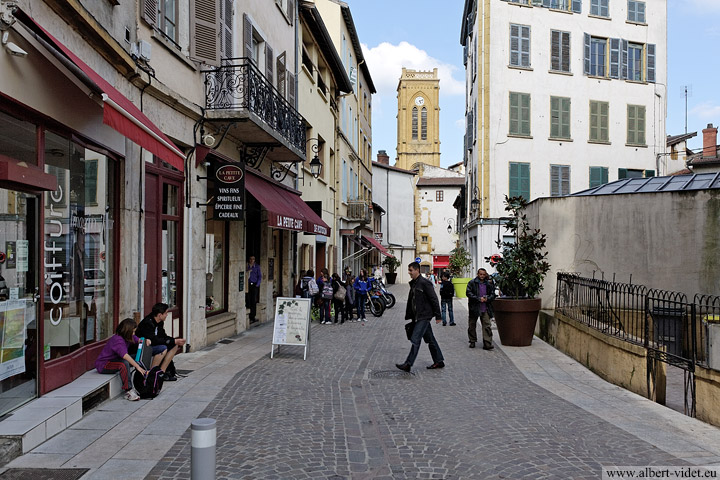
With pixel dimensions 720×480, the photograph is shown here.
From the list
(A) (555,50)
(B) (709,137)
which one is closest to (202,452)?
(A) (555,50)

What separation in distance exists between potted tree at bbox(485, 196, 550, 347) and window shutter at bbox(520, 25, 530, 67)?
57.6 ft

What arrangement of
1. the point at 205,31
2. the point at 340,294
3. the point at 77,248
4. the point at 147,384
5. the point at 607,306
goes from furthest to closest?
1. the point at 340,294
2. the point at 205,31
3. the point at 607,306
4. the point at 77,248
5. the point at 147,384

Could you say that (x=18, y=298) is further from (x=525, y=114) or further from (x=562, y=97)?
(x=562, y=97)

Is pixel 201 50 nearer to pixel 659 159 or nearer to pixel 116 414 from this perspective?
pixel 116 414

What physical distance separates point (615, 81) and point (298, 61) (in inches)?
683

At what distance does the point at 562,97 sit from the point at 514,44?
3.32 metres

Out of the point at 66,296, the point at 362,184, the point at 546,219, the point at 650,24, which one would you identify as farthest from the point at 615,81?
the point at 66,296

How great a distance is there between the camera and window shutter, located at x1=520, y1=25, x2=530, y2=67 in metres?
28.1

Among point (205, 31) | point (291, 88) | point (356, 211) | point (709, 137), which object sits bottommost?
point (356, 211)

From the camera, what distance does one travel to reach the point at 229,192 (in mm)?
11430

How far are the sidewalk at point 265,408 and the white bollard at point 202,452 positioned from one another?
63.3 inches

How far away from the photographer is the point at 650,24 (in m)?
29.7

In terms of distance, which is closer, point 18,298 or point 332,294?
point 18,298
